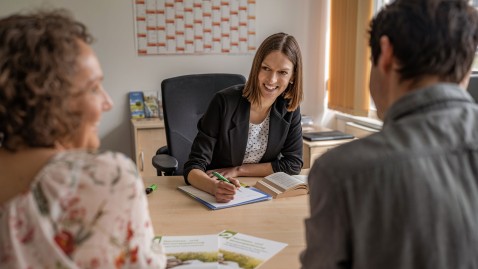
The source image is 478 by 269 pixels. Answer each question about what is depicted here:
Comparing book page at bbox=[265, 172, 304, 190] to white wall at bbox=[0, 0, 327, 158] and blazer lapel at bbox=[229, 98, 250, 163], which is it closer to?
blazer lapel at bbox=[229, 98, 250, 163]

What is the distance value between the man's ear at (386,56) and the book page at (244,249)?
23.7 inches

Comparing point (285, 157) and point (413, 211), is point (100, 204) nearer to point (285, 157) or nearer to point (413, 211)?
point (413, 211)

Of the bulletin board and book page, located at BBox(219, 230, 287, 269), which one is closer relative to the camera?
book page, located at BBox(219, 230, 287, 269)

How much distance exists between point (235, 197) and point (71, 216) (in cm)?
98

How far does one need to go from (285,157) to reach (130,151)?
1.90 meters

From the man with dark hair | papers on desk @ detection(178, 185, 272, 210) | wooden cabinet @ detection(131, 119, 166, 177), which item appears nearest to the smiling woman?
the man with dark hair

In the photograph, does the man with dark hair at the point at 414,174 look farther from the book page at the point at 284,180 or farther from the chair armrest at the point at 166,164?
the chair armrest at the point at 166,164

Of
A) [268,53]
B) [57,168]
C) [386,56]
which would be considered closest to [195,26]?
[268,53]

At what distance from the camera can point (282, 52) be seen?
6.42 ft

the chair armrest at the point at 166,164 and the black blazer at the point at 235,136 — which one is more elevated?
the black blazer at the point at 235,136

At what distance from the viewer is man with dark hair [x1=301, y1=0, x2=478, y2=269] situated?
2.29 ft

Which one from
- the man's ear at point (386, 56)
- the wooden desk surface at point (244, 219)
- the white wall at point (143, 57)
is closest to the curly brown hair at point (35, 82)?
the man's ear at point (386, 56)

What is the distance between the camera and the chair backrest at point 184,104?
2311 mm

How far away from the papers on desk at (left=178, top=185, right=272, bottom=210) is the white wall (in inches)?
76.7
